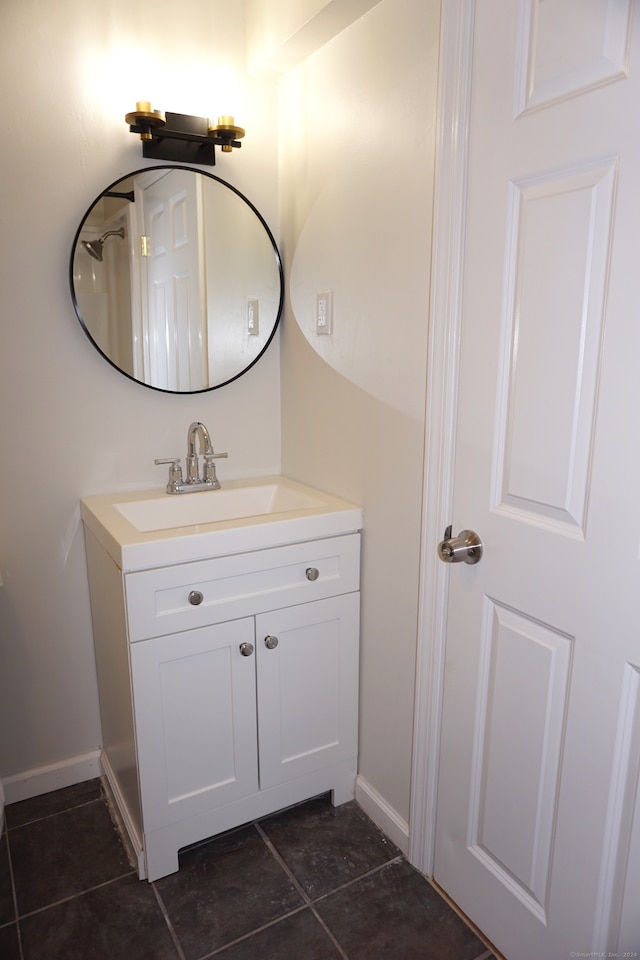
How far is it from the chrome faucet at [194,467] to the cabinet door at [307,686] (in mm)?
506

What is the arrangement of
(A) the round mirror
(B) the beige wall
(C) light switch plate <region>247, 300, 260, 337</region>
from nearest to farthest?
1. (B) the beige wall
2. (A) the round mirror
3. (C) light switch plate <region>247, 300, 260, 337</region>

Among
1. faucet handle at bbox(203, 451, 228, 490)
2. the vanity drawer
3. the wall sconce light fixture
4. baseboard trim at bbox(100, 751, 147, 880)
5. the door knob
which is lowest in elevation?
baseboard trim at bbox(100, 751, 147, 880)

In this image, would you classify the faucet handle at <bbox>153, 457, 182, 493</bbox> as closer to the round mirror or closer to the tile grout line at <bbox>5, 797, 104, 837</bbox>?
the round mirror

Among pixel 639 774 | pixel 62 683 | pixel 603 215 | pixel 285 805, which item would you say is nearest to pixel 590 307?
pixel 603 215

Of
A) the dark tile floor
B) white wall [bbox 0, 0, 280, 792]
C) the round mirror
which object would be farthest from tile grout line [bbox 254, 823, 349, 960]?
the round mirror

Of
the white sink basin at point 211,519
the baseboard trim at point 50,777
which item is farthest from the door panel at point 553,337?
the baseboard trim at point 50,777

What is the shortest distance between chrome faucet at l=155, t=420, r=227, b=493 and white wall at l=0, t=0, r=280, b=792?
0.08 meters

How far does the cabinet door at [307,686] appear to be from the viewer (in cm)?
167

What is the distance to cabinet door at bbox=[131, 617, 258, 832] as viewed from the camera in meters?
1.52

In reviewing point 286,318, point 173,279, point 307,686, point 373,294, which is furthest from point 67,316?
point 307,686

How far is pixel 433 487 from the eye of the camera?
1.44m

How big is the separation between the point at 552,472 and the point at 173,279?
126cm

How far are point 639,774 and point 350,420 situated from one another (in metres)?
1.05

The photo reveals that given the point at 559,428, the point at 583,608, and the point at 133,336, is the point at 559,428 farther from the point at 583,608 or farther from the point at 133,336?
the point at 133,336
